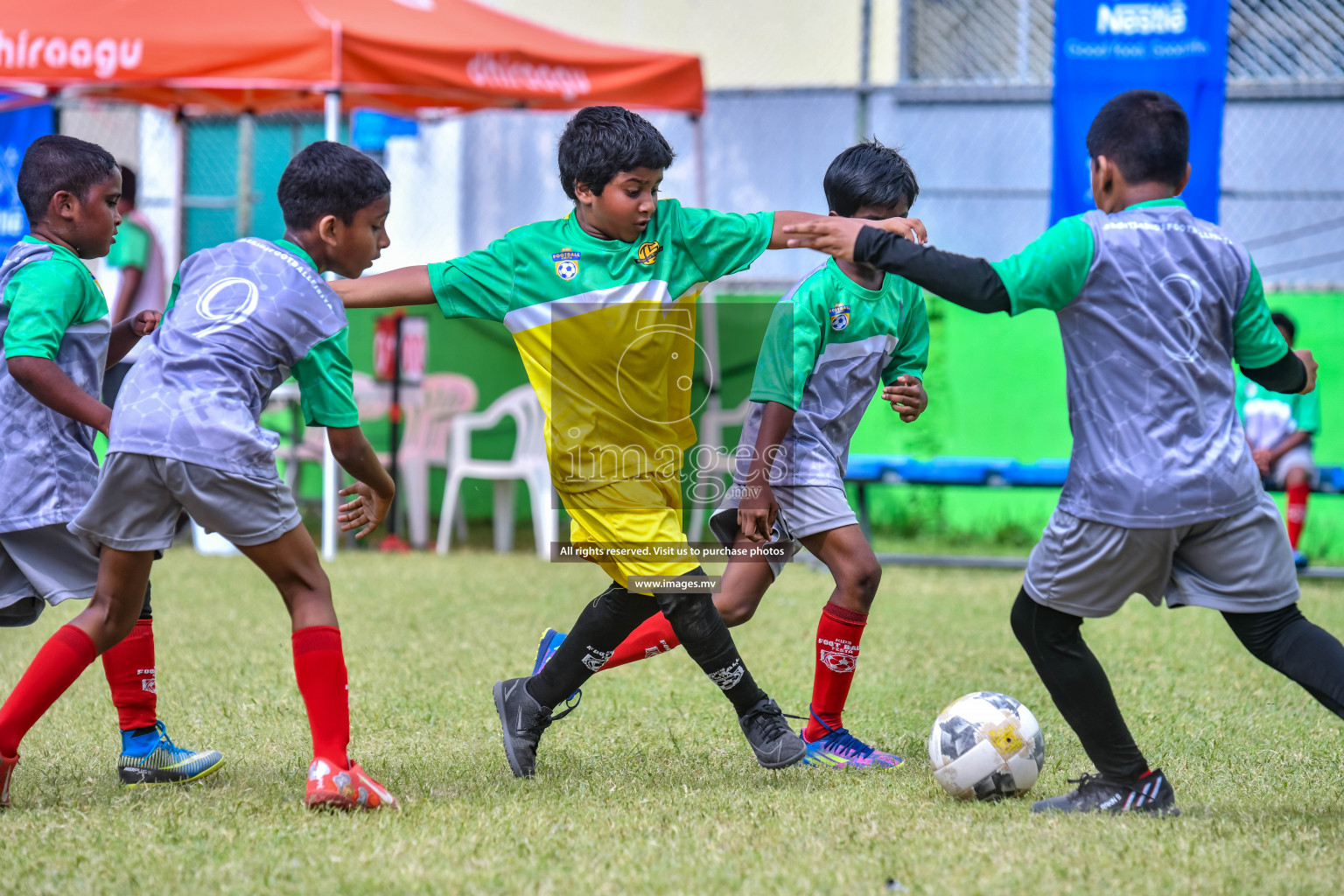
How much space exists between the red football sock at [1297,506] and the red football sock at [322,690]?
19.7 feet

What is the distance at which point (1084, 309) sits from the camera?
112 inches

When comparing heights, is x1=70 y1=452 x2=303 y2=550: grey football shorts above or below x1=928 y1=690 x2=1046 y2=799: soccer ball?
above

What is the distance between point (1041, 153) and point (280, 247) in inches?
302

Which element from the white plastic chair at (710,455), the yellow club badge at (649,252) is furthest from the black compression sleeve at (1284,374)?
the white plastic chair at (710,455)

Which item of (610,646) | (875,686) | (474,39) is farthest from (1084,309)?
(474,39)

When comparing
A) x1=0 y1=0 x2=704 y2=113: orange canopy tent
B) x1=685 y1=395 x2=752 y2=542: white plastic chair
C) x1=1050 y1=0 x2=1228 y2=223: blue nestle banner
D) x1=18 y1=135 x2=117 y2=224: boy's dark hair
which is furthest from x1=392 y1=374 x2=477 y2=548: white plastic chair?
x1=18 y1=135 x2=117 y2=224: boy's dark hair

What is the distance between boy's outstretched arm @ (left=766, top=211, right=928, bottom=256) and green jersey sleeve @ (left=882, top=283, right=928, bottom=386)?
1.62 feet

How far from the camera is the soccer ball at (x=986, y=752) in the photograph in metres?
3.17

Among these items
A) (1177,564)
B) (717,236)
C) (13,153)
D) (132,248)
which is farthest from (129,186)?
(1177,564)

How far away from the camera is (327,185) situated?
120 inches

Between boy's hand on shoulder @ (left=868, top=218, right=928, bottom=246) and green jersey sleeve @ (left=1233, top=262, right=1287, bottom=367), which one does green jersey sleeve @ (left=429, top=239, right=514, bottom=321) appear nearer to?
boy's hand on shoulder @ (left=868, top=218, right=928, bottom=246)

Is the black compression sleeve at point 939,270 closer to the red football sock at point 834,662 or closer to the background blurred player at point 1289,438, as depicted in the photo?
the red football sock at point 834,662

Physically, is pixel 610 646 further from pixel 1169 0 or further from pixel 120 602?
pixel 1169 0

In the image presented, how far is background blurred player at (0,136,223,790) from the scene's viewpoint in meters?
3.13
